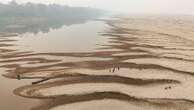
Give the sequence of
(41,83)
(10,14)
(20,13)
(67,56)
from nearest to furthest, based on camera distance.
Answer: (41,83) < (67,56) < (10,14) < (20,13)

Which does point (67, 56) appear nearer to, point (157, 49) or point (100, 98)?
point (157, 49)

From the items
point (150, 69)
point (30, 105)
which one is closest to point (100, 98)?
point (30, 105)

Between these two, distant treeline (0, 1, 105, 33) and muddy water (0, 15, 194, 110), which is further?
distant treeline (0, 1, 105, 33)

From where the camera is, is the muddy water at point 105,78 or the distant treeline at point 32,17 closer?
the muddy water at point 105,78

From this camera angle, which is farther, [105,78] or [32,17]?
[32,17]

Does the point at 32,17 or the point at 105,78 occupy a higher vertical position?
the point at 105,78

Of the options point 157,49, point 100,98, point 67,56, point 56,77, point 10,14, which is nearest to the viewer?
point 100,98

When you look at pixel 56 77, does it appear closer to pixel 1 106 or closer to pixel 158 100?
pixel 1 106

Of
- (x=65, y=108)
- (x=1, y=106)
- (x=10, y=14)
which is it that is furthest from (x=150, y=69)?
(x=10, y=14)

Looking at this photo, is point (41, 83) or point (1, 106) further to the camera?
point (41, 83)
